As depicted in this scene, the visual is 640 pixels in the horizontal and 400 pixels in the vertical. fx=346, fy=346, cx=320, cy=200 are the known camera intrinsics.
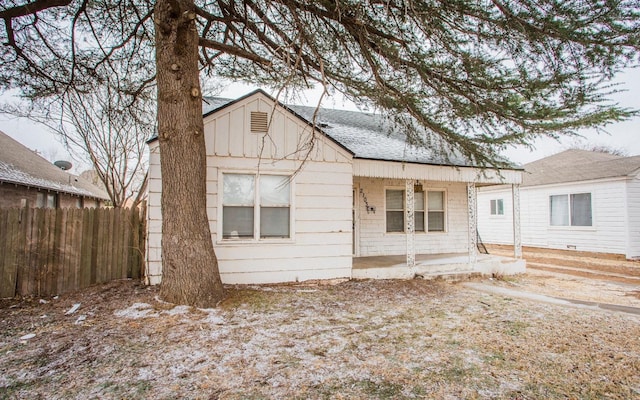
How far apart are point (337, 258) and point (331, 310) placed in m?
2.19

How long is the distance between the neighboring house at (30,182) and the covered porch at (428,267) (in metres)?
12.0

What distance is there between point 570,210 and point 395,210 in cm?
932

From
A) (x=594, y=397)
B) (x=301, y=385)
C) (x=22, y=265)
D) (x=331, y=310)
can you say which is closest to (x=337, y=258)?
(x=331, y=310)

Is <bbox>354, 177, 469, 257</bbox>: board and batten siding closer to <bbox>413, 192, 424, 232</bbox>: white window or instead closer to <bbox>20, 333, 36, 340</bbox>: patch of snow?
Answer: <bbox>413, 192, 424, 232</bbox>: white window

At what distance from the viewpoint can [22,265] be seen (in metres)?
5.75

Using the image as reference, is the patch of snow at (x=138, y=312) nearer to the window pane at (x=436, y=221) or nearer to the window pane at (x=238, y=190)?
the window pane at (x=238, y=190)

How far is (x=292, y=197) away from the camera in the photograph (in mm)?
7293

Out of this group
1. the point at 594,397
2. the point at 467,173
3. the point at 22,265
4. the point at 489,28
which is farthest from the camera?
the point at 467,173

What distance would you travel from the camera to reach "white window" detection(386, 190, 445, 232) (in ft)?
35.0

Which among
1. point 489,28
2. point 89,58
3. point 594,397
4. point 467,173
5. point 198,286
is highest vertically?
point 89,58

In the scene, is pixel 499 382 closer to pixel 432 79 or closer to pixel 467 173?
pixel 432 79

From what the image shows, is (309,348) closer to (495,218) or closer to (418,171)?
(418,171)

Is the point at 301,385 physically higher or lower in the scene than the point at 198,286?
lower

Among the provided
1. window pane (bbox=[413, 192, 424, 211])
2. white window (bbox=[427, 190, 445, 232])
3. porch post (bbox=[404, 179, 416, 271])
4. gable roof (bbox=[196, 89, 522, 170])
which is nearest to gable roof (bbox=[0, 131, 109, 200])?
gable roof (bbox=[196, 89, 522, 170])
